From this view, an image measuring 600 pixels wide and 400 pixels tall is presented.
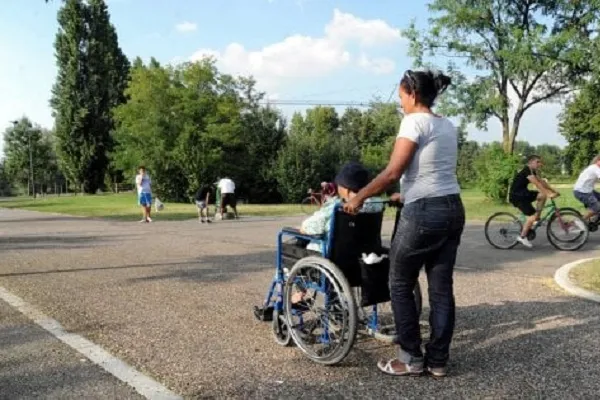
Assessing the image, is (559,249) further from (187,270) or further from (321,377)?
(321,377)

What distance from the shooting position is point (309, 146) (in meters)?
38.9

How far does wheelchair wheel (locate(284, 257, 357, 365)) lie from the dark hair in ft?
4.19

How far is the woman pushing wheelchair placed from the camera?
12.4ft

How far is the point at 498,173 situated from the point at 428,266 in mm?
21306

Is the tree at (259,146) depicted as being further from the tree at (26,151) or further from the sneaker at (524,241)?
the tree at (26,151)

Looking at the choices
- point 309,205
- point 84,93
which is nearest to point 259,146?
point 309,205

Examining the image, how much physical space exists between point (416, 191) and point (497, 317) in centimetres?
229

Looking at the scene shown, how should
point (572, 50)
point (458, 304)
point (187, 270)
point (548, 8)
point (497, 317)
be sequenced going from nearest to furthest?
1. point (497, 317)
2. point (458, 304)
3. point (187, 270)
4. point (572, 50)
5. point (548, 8)

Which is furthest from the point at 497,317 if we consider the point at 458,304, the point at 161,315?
the point at 161,315

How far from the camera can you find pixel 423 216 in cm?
377

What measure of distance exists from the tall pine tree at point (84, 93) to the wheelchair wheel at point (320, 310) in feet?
176

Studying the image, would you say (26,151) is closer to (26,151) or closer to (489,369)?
(26,151)

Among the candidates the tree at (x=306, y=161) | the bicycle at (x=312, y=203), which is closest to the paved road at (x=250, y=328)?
the bicycle at (x=312, y=203)

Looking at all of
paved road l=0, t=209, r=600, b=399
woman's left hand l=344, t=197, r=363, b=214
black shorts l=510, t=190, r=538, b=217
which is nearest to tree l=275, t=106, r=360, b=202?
black shorts l=510, t=190, r=538, b=217
